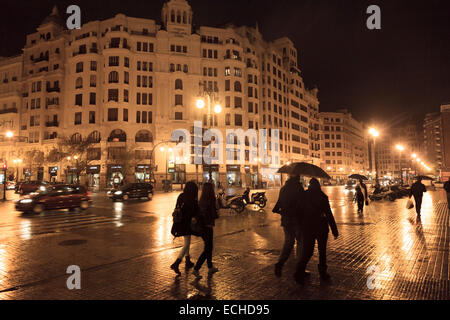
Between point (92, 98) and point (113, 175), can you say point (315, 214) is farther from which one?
point (92, 98)

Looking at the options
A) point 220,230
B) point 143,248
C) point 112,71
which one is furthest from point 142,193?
point 112,71

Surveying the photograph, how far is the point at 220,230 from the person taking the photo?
11.0m

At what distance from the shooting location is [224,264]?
652 cm

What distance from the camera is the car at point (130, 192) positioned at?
24891 millimetres

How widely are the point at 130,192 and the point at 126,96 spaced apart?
116 feet

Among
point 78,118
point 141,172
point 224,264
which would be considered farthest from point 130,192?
point 78,118

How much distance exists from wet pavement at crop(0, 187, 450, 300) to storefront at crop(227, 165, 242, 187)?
47798 millimetres

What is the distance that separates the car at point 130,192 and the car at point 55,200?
19.9ft

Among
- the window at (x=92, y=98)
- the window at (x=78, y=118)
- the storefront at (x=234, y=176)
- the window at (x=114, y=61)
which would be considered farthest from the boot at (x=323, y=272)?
the window at (x=78, y=118)

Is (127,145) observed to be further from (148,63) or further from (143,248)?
(143,248)

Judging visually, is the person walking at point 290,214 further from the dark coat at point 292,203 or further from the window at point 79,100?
the window at point 79,100

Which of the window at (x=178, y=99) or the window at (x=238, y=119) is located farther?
the window at (x=238, y=119)

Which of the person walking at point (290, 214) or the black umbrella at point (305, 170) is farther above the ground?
the black umbrella at point (305, 170)
